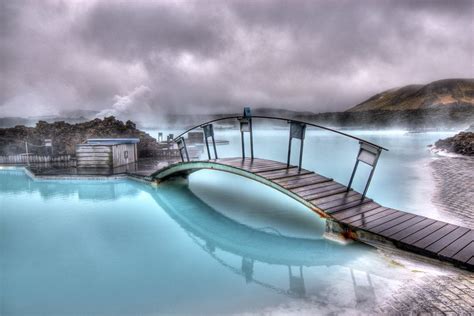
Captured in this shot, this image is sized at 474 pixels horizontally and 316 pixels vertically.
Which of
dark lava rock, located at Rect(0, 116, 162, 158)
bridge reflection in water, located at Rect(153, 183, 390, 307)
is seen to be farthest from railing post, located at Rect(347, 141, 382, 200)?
dark lava rock, located at Rect(0, 116, 162, 158)

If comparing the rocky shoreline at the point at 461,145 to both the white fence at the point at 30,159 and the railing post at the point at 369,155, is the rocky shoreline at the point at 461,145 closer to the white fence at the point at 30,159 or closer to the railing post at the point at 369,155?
the railing post at the point at 369,155

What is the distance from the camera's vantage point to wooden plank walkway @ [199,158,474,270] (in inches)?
205

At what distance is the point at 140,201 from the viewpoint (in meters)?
11.3

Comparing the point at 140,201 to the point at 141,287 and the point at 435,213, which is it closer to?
the point at 141,287

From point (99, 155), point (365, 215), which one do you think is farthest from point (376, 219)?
point (99, 155)

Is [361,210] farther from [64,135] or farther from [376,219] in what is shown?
[64,135]

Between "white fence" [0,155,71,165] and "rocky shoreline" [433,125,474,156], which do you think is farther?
"rocky shoreline" [433,125,474,156]

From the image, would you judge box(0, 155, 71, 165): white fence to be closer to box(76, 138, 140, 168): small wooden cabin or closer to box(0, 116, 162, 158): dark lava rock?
box(0, 116, 162, 158): dark lava rock

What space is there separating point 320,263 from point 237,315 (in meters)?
2.29

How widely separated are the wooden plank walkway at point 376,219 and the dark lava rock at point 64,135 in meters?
14.8

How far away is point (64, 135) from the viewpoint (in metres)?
23.4

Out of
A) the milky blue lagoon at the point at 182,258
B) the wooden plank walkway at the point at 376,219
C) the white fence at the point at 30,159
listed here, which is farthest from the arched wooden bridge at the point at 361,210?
the white fence at the point at 30,159

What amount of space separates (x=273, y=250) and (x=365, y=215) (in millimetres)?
2129

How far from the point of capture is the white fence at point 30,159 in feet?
60.6
